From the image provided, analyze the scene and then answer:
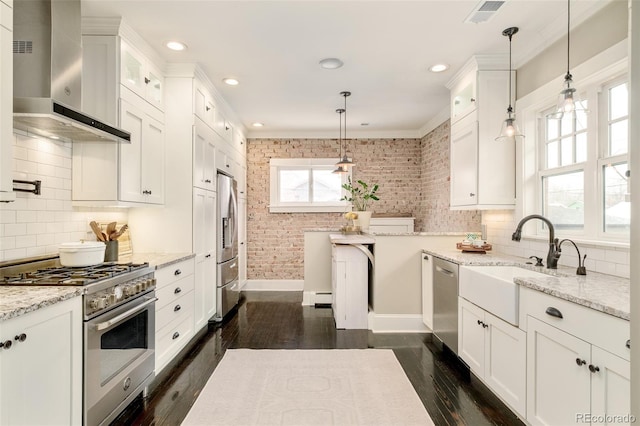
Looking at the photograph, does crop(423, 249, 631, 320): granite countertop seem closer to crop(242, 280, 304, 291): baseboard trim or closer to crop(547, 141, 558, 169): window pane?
Result: crop(547, 141, 558, 169): window pane

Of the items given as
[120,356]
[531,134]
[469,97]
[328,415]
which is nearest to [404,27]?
[469,97]

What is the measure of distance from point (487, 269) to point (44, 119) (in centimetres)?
313

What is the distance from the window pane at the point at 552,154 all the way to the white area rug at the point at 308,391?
2120mm

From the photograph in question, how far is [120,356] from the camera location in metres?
2.15

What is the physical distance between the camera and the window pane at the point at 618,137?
2.23 meters

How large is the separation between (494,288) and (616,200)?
97 centimetres

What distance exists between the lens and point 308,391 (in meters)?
2.54

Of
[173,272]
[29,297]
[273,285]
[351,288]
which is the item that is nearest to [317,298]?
[351,288]

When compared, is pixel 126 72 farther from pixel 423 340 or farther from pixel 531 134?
pixel 423 340

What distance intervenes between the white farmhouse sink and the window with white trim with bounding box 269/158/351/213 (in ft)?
11.9

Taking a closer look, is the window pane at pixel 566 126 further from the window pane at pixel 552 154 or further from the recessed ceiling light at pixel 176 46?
the recessed ceiling light at pixel 176 46

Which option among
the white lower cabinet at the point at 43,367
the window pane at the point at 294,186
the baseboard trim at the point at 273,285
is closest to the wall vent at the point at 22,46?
the white lower cabinet at the point at 43,367

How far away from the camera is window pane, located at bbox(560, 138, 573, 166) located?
2.72 meters
